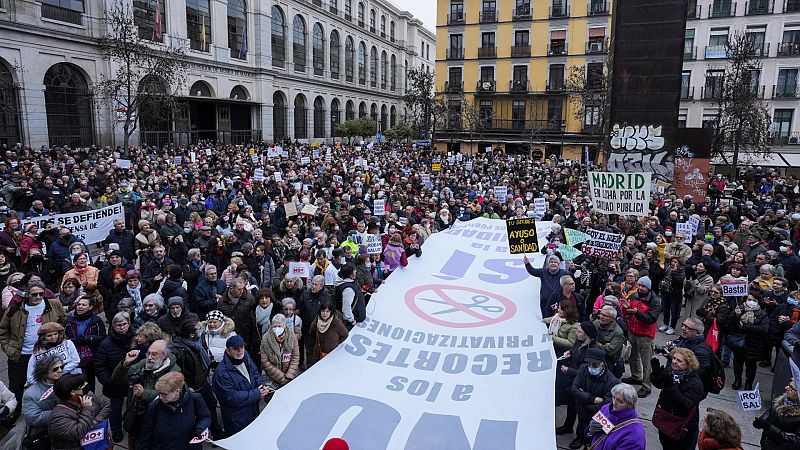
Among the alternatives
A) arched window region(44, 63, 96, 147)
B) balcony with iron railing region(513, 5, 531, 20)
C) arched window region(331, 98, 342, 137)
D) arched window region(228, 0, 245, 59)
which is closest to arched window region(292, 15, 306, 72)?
arched window region(331, 98, 342, 137)

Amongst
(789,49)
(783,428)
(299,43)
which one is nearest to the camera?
(783,428)

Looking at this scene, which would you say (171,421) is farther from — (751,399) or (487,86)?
(487,86)

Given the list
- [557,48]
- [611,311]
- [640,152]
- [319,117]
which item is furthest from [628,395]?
[319,117]

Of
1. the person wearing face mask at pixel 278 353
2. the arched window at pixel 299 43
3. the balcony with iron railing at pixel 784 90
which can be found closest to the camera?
the person wearing face mask at pixel 278 353

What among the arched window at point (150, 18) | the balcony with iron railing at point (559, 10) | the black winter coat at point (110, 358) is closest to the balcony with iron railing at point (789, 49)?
the balcony with iron railing at point (559, 10)

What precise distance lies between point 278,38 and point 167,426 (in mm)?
48350

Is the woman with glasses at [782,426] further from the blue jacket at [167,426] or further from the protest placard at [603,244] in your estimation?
the blue jacket at [167,426]

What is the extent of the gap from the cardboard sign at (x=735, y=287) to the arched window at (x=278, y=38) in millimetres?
46280

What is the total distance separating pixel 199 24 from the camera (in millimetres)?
37312

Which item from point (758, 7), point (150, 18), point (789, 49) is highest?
point (758, 7)

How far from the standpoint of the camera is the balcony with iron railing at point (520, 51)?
166 feet

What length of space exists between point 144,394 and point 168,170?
1626cm

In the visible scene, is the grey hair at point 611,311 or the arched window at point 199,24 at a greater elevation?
the arched window at point 199,24

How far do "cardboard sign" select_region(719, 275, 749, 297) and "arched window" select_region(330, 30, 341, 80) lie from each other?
55.9m
